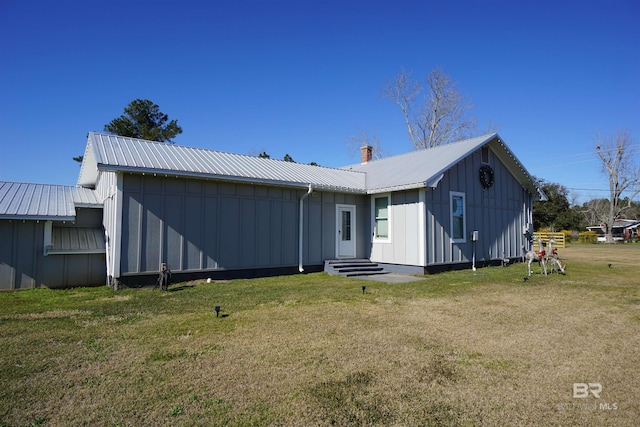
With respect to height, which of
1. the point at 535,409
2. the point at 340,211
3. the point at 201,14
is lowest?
the point at 535,409

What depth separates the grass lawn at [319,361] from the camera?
2973 mm

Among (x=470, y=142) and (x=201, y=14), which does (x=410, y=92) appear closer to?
(x=470, y=142)

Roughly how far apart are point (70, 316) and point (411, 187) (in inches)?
374

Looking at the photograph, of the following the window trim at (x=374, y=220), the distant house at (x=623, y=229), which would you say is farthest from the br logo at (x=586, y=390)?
the distant house at (x=623, y=229)

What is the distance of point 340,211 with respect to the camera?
13281 millimetres

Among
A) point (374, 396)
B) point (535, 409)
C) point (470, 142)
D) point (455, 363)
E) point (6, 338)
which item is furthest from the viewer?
point (470, 142)

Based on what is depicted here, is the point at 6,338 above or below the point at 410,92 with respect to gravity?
below

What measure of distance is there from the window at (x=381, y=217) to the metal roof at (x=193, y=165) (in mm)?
904

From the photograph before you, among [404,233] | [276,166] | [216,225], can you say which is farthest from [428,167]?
[216,225]

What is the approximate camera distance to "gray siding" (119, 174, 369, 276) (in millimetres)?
9344

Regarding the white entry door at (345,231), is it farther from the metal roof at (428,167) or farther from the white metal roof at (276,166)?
the metal roof at (428,167)

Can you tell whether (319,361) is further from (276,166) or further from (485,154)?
(485,154)

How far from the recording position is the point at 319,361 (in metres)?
4.09

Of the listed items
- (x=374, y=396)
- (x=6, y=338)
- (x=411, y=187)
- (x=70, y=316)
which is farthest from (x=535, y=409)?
(x=411, y=187)
